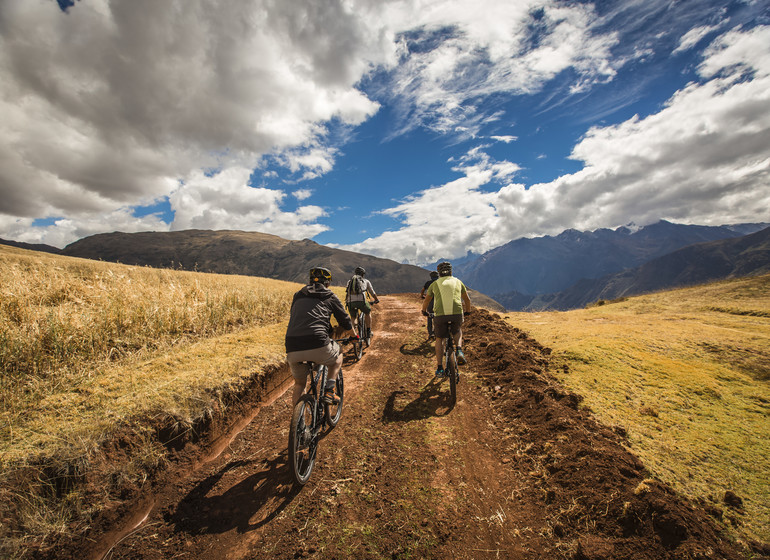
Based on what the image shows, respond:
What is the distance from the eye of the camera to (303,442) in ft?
15.9

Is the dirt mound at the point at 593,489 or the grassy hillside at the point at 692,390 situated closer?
the dirt mound at the point at 593,489

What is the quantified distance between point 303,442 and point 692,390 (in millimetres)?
6760

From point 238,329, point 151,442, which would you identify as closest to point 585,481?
point 151,442

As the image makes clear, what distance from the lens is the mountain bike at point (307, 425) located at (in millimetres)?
4535

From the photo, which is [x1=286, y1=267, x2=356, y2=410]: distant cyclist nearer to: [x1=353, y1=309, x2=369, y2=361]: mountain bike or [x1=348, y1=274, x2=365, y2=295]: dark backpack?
[x1=348, y1=274, x2=365, y2=295]: dark backpack

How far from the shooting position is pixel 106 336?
23.7 feet

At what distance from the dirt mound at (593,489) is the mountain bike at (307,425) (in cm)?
332

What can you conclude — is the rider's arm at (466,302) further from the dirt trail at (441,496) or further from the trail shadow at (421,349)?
the trail shadow at (421,349)

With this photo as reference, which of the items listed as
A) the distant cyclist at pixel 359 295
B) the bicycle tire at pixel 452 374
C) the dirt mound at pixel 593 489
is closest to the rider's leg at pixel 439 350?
the bicycle tire at pixel 452 374

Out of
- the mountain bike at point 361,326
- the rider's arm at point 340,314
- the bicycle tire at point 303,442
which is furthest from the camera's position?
the mountain bike at point 361,326

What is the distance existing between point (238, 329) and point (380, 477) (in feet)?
28.5

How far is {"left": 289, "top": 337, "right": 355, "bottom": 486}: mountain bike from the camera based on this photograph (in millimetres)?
4535

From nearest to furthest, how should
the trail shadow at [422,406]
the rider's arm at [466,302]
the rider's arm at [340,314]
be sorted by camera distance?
the rider's arm at [340,314] < the trail shadow at [422,406] < the rider's arm at [466,302]

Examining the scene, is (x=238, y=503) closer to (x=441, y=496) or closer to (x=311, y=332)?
(x=311, y=332)
